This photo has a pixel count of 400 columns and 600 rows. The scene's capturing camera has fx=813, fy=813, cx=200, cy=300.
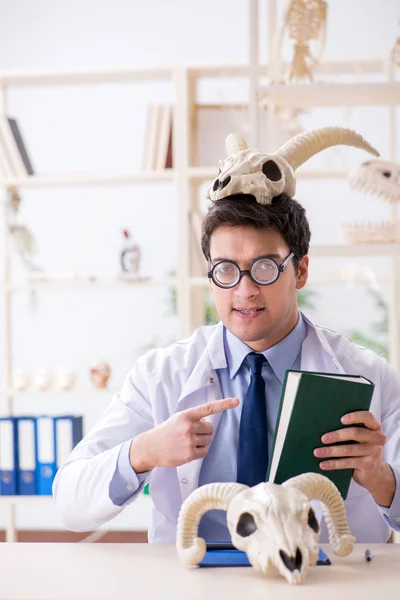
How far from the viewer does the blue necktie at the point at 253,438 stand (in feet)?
4.97

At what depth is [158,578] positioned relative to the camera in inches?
43.9

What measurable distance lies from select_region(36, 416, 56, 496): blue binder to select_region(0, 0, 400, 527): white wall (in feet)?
3.64

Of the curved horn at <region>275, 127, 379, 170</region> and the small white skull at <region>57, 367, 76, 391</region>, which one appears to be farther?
the small white skull at <region>57, 367, 76, 391</region>

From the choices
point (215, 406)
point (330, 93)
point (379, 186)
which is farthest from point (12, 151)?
point (215, 406)

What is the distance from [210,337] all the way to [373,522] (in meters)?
0.50

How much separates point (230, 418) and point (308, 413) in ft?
1.48

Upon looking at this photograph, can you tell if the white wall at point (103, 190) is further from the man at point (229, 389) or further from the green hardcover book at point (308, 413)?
the green hardcover book at point (308, 413)

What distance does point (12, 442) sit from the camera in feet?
11.9

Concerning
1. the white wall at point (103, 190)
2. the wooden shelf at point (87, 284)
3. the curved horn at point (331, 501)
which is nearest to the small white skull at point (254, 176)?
the curved horn at point (331, 501)

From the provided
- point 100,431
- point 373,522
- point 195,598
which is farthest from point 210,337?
point 195,598

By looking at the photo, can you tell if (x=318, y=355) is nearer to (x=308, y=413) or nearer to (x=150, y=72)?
(x=308, y=413)

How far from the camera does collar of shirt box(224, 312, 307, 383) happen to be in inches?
64.7

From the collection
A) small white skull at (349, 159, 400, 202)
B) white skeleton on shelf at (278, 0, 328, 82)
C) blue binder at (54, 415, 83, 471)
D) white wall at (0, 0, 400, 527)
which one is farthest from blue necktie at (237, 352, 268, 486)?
white wall at (0, 0, 400, 527)

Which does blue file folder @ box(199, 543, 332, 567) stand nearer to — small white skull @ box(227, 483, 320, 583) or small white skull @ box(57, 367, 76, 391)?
A: small white skull @ box(227, 483, 320, 583)
